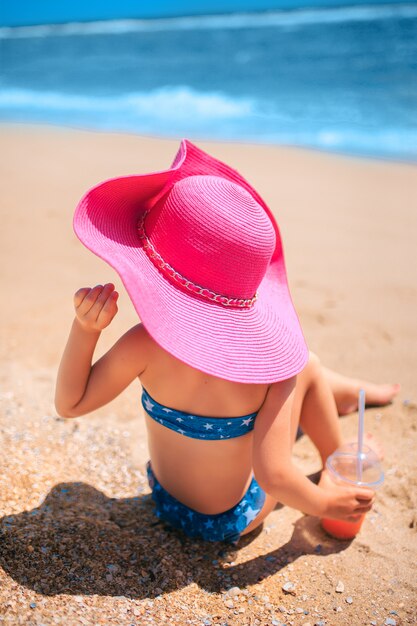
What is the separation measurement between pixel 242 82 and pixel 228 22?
1204 cm

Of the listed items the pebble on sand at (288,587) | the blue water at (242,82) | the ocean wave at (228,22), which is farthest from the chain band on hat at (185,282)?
the ocean wave at (228,22)

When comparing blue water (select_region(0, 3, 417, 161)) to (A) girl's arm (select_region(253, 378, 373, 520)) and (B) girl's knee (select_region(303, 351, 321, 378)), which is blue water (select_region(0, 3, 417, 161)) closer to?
(B) girl's knee (select_region(303, 351, 321, 378))

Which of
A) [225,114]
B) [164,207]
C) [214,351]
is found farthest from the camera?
[225,114]

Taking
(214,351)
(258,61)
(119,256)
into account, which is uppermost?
(119,256)

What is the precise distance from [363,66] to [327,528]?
11.2 metres

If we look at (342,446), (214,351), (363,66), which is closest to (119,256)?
(214,351)

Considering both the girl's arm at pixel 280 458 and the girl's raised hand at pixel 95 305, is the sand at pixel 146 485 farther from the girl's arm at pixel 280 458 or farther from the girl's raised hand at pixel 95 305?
the girl's raised hand at pixel 95 305

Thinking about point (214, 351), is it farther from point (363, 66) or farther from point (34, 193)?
point (363, 66)

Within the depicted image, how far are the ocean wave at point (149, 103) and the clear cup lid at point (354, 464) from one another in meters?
7.15

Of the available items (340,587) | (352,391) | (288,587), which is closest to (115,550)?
(288,587)

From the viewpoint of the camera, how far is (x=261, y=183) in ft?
18.9

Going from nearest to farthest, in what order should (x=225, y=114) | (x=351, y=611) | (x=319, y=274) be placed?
(x=351, y=611)
(x=319, y=274)
(x=225, y=114)

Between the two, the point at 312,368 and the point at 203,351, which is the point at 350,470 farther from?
the point at 203,351

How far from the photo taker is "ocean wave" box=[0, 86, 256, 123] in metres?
8.96
